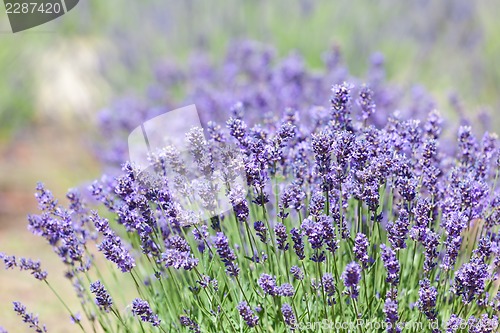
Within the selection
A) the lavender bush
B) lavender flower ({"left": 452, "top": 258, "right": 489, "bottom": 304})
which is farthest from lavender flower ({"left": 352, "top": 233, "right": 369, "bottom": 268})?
lavender flower ({"left": 452, "top": 258, "right": 489, "bottom": 304})

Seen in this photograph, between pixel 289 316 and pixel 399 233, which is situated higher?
pixel 399 233

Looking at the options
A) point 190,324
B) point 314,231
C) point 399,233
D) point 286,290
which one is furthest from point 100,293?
point 399,233

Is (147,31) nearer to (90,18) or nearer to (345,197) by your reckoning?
(90,18)

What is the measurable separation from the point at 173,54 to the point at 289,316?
608cm

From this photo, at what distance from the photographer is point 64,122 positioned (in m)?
8.45

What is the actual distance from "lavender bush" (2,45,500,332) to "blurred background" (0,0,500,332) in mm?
3713

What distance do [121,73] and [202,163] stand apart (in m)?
5.65

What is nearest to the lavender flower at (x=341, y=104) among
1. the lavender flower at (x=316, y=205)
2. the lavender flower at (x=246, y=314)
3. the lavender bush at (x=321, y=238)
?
the lavender bush at (x=321, y=238)

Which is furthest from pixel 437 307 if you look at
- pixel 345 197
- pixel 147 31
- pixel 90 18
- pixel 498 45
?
pixel 90 18

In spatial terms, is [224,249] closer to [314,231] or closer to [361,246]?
[314,231]

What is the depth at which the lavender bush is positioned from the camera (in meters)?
2.34

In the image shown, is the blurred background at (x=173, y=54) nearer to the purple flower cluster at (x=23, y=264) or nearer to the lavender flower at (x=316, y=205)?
the purple flower cluster at (x=23, y=264)

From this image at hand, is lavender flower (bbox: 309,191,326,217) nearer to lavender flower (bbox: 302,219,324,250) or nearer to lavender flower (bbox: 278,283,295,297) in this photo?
lavender flower (bbox: 302,219,324,250)

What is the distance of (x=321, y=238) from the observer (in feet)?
7.34
